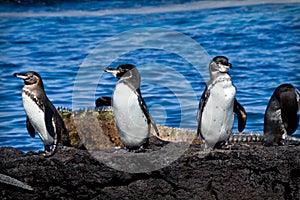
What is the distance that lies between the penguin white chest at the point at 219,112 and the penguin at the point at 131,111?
0.41 m

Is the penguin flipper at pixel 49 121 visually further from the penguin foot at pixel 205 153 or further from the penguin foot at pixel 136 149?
the penguin foot at pixel 205 153

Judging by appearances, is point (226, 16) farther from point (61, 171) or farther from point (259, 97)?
point (61, 171)

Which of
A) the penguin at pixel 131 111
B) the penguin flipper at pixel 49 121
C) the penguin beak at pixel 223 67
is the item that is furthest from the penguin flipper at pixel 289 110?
the penguin flipper at pixel 49 121

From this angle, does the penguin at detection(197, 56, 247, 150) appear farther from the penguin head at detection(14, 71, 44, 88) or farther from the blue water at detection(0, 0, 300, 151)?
the blue water at detection(0, 0, 300, 151)

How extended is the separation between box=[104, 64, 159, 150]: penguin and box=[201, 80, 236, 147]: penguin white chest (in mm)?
411

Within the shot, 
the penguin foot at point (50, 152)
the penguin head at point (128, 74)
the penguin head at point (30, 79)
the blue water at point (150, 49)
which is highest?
the penguin head at point (128, 74)

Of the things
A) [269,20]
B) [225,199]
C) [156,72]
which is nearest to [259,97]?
[156,72]

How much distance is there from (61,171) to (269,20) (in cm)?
1240

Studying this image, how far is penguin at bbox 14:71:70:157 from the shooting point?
6379mm

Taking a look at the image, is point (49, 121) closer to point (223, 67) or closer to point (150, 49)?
point (223, 67)

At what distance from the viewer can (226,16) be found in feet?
58.4

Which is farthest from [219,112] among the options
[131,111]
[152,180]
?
[152,180]

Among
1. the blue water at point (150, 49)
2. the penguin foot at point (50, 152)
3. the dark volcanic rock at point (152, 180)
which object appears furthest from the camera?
the blue water at point (150, 49)

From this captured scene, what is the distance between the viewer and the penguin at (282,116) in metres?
6.91
